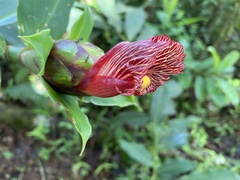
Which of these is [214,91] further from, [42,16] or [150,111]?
[42,16]

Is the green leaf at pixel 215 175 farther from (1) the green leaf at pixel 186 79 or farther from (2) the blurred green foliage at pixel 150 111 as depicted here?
(1) the green leaf at pixel 186 79

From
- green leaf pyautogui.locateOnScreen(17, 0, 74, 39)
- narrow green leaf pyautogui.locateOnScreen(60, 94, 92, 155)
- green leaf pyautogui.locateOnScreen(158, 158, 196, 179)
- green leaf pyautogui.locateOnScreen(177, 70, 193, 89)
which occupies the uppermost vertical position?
green leaf pyautogui.locateOnScreen(17, 0, 74, 39)

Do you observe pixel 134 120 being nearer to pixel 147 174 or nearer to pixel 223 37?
pixel 147 174

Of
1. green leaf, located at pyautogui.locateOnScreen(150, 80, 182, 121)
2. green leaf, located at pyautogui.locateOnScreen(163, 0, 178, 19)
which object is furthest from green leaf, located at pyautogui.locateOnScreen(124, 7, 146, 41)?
green leaf, located at pyautogui.locateOnScreen(150, 80, 182, 121)

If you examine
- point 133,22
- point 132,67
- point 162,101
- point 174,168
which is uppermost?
point 132,67

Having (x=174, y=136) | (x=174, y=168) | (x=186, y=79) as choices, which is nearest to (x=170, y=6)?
(x=186, y=79)

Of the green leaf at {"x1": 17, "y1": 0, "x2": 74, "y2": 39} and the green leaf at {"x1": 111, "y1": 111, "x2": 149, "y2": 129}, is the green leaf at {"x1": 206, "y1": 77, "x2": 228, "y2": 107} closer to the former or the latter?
the green leaf at {"x1": 111, "y1": 111, "x2": 149, "y2": 129}
